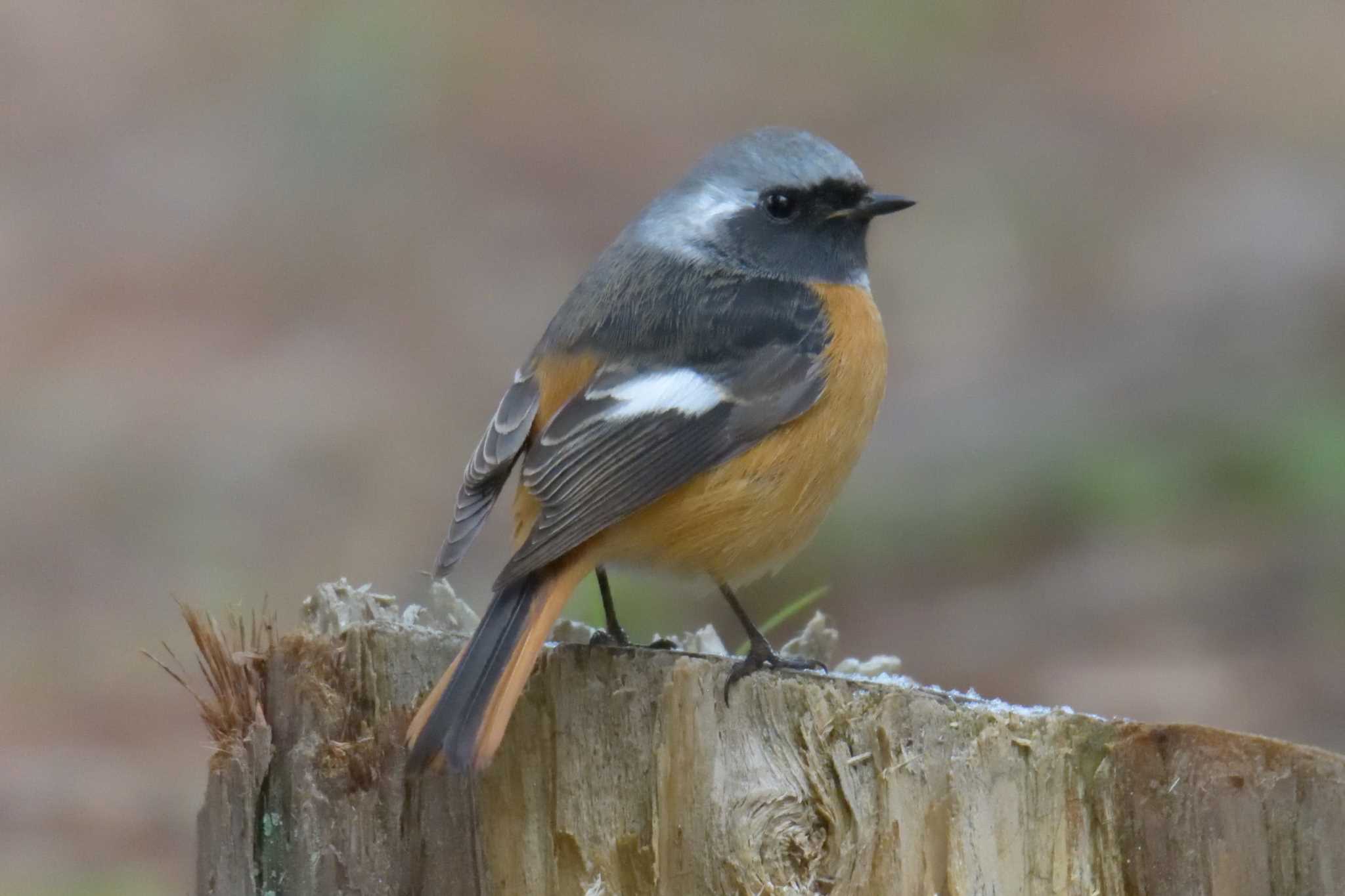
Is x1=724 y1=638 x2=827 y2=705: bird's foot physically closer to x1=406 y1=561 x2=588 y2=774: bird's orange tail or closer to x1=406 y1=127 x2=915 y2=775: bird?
x1=406 y1=127 x2=915 y2=775: bird

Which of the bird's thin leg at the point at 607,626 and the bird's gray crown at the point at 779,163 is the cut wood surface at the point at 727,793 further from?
the bird's gray crown at the point at 779,163

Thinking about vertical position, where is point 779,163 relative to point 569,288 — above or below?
below

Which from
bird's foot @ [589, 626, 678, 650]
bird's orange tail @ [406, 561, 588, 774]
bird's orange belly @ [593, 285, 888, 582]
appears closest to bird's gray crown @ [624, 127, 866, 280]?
bird's orange belly @ [593, 285, 888, 582]

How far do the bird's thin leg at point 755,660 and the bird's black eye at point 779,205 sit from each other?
118cm

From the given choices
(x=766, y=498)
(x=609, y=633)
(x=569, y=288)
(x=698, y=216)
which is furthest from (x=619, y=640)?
(x=569, y=288)

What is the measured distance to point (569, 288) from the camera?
1110 centimetres

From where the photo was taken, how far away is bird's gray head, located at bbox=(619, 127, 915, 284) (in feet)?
17.0

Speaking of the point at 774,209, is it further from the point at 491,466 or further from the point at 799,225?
the point at 491,466

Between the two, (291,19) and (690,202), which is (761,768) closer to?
(690,202)

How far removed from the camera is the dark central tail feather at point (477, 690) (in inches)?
139

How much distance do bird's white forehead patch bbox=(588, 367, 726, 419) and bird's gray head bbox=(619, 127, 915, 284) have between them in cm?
61

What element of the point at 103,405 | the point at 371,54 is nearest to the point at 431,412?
the point at 103,405

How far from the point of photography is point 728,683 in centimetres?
374

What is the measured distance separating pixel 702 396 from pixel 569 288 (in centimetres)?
658
